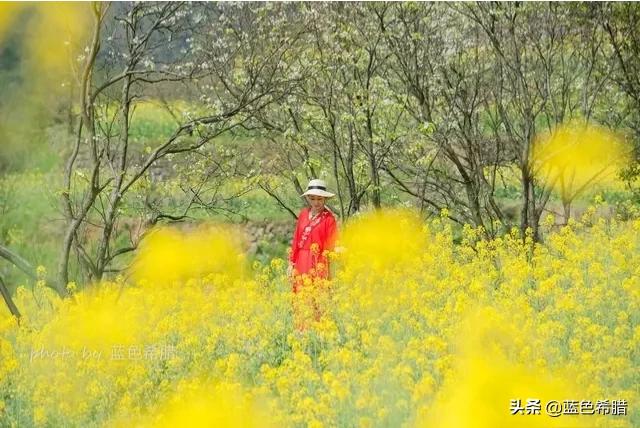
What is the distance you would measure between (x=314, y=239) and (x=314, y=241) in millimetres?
18

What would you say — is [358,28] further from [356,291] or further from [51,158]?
[51,158]

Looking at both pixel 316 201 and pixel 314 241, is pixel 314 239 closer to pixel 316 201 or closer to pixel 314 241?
pixel 314 241

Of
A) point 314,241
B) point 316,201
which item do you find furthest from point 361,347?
point 316,201

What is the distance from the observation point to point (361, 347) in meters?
6.60

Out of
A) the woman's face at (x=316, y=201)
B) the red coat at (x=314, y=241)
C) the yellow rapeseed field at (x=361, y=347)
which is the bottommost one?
the yellow rapeseed field at (x=361, y=347)

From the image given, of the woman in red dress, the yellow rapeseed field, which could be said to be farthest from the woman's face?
the yellow rapeseed field

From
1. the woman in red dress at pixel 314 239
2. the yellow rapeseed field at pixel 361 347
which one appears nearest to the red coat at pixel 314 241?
the woman in red dress at pixel 314 239

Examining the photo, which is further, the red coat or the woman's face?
the red coat

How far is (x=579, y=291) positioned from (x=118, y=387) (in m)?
3.45

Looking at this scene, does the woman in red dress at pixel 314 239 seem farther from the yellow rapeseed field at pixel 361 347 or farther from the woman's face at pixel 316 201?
the yellow rapeseed field at pixel 361 347

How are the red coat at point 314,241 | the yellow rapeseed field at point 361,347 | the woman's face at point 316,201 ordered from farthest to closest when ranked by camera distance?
the red coat at point 314,241
the woman's face at point 316,201
the yellow rapeseed field at point 361,347

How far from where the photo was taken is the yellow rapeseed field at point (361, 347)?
5422mm

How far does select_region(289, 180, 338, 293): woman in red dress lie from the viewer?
24.6 feet

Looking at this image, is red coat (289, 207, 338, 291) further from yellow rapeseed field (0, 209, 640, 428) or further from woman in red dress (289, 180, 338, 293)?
yellow rapeseed field (0, 209, 640, 428)
